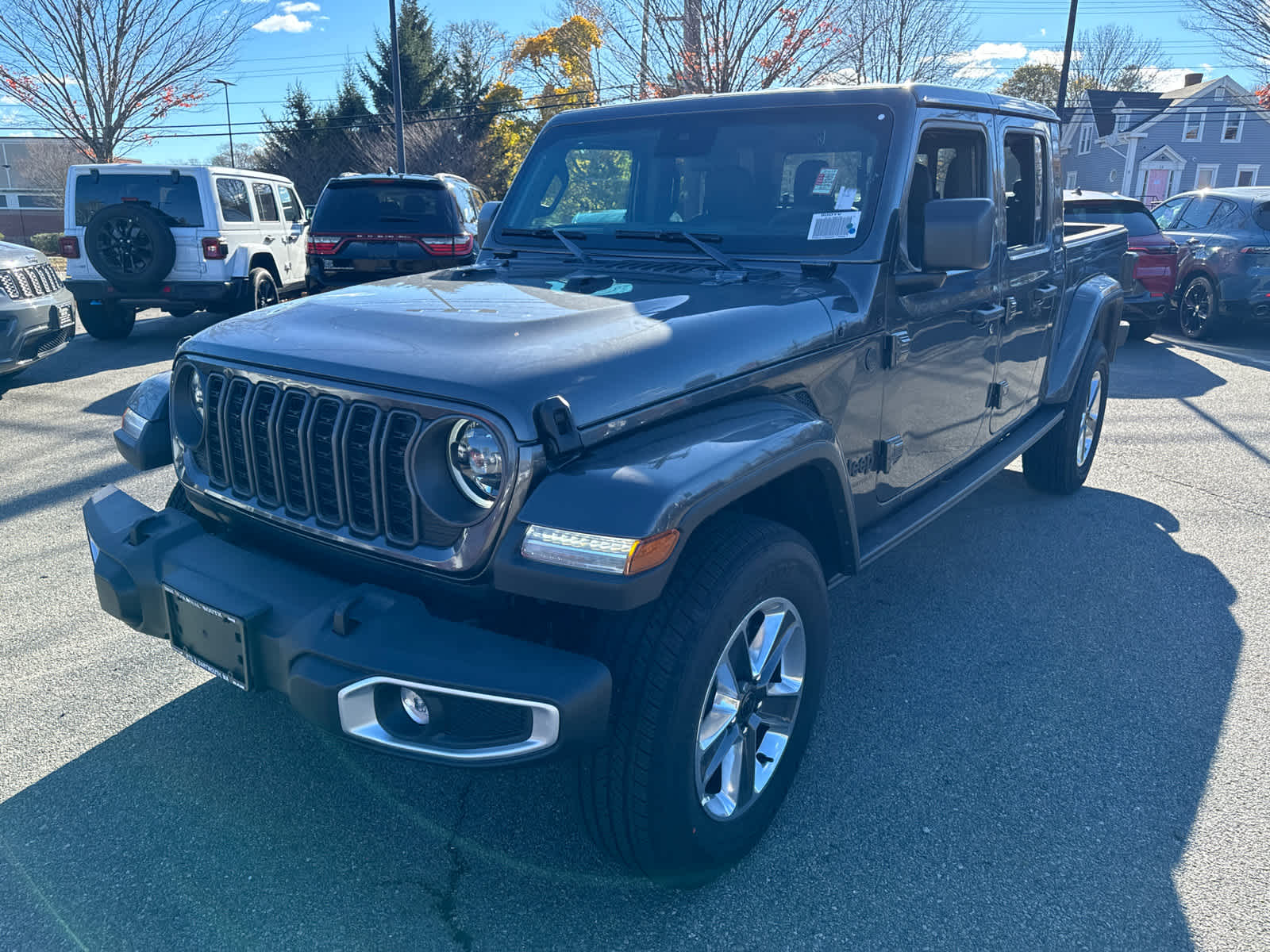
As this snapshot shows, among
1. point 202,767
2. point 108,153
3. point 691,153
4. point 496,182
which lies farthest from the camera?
point 496,182

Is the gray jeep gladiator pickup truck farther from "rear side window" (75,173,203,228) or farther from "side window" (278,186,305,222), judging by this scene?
"side window" (278,186,305,222)

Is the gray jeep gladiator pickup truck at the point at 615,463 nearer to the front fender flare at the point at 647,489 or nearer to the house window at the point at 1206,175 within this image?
the front fender flare at the point at 647,489

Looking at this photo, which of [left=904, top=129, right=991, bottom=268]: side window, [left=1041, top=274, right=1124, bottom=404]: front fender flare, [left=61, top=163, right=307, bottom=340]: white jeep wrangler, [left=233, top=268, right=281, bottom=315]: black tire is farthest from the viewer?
[left=233, top=268, right=281, bottom=315]: black tire

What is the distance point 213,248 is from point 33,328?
9.70 feet

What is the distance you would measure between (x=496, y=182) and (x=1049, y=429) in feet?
114

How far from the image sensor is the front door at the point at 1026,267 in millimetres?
4156

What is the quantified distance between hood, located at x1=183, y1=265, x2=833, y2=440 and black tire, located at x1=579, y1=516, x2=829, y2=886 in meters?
0.43

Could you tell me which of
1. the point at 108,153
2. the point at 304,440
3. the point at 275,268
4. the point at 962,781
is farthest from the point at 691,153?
the point at 108,153

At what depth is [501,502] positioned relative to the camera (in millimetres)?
2068

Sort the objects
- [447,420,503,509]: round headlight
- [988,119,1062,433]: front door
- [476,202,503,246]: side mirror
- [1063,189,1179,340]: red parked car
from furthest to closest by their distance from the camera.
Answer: [1063,189,1179,340]: red parked car
[988,119,1062,433]: front door
[476,202,503,246]: side mirror
[447,420,503,509]: round headlight

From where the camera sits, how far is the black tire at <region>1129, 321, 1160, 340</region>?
1155 centimetres

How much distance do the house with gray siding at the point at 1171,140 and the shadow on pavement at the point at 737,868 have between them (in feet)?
145

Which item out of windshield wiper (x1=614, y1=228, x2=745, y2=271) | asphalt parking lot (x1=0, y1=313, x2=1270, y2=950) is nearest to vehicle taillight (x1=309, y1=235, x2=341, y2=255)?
asphalt parking lot (x1=0, y1=313, x2=1270, y2=950)

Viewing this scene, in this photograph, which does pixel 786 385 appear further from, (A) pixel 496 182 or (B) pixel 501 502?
(A) pixel 496 182
